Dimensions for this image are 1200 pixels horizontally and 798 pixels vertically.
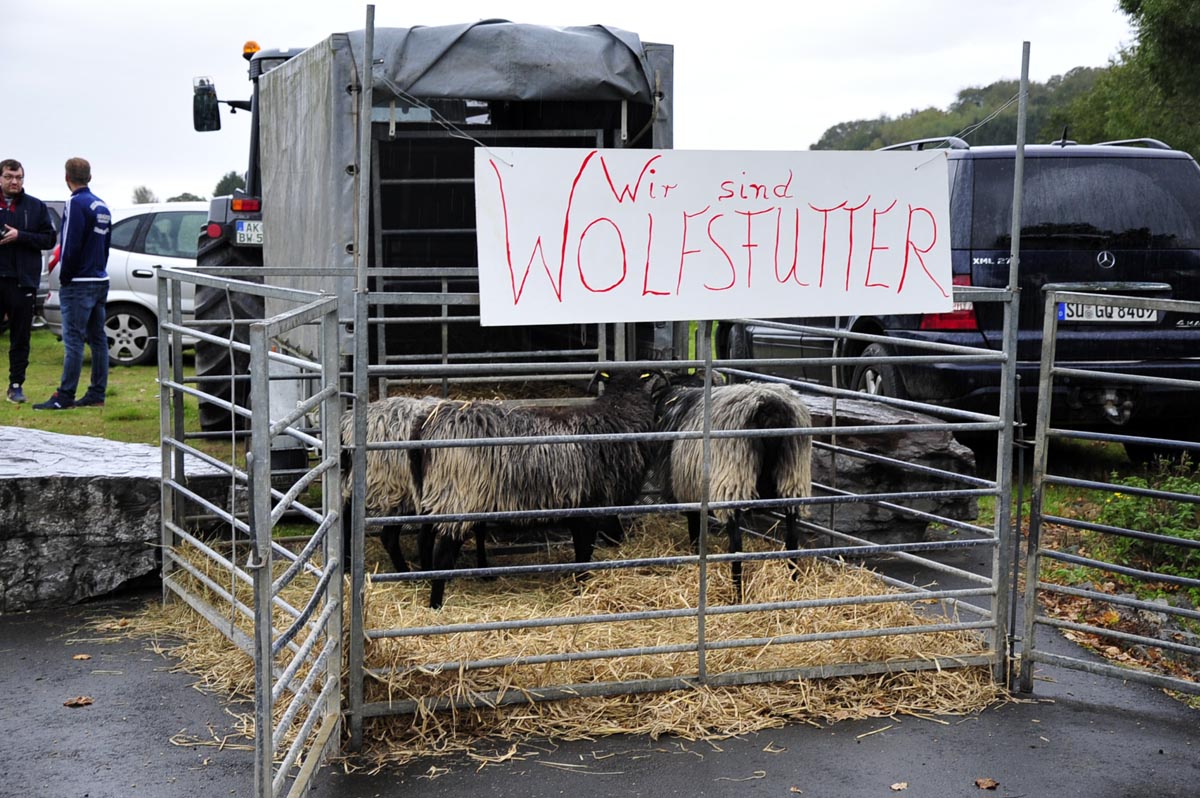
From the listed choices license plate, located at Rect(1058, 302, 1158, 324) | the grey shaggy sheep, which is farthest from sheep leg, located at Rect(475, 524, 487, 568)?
license plate, located at Rect(1058, 302, 1158, 324)

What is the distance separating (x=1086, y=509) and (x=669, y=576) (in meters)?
3.28

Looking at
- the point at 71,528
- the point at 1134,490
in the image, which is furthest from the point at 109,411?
the point at 1134,490

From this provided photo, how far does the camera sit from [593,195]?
457 centimetres

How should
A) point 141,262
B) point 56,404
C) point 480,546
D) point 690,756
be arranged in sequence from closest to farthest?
1. point 690,756
2. point 480,546
3. point 56,404
4. point 141,262

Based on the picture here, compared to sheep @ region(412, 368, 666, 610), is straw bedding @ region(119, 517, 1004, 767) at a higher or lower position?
lower

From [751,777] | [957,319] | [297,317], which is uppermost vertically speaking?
[297,317]

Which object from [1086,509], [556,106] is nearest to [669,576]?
[1086,509]

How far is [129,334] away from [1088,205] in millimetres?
11719

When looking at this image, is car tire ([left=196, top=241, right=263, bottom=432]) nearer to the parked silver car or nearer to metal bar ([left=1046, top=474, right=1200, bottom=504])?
the parked silver car

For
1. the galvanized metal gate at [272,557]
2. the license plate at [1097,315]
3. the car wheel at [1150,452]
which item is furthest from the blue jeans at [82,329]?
the car wheel at [1150,452]

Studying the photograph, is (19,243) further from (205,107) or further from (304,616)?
(304,616)

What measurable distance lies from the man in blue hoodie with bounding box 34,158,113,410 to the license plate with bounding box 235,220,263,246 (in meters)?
1.34

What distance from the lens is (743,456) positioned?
221 inches

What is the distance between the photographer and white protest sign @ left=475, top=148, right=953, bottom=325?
14.7 feet
